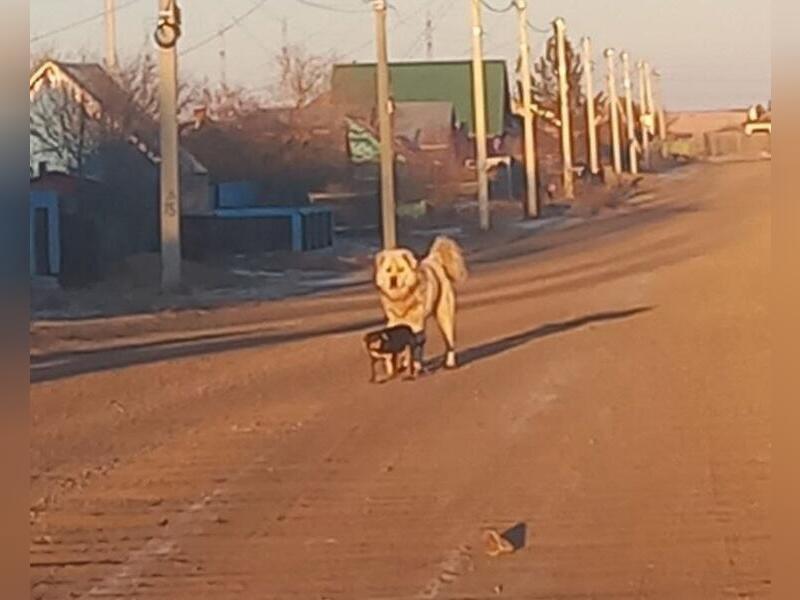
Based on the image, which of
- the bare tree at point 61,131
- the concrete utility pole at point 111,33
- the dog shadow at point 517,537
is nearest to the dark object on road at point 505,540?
the dog shadow at point 517,537

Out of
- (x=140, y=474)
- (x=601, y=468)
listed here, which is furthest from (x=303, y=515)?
(x=601, y=468)

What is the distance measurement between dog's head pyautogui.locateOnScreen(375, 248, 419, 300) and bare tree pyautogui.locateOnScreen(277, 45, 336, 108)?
0.38 meters

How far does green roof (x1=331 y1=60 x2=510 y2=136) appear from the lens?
14.9 ft

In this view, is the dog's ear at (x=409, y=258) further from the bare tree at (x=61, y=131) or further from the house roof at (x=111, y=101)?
the bare tree at (x=61, y=131)

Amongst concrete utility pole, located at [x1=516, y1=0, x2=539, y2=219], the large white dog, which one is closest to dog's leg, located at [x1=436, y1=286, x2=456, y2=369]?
the large white dog

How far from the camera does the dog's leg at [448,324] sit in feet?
15.3

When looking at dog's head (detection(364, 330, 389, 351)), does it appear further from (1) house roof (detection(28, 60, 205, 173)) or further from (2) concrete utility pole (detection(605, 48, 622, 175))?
(2) concrete utility pole (detection(605, 48, 622, 175))

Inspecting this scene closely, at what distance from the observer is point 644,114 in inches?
185

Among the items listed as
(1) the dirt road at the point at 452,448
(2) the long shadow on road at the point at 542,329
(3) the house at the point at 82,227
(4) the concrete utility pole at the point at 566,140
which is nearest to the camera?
(1) the dirt road at the point at 452,448

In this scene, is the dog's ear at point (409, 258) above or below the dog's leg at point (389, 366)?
above

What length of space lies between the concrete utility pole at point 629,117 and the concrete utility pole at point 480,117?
30 centimetres

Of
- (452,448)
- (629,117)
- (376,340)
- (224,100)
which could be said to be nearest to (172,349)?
(376,340)

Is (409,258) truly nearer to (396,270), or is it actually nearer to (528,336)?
(396,270)

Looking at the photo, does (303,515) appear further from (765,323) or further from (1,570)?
(765,323)
